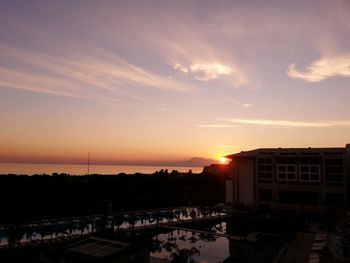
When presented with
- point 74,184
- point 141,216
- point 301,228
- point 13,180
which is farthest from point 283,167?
point 13,180

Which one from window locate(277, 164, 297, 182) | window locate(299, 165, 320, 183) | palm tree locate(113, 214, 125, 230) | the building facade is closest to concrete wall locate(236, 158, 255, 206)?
the building facade

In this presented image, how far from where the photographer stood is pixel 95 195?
291ft

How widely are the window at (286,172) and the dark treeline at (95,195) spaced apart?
1955 cm

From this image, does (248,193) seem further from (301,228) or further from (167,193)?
(167,193)

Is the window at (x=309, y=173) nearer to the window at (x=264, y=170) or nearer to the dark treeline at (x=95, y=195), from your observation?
the window at (x=264, y=170)

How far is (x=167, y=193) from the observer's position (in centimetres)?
8956

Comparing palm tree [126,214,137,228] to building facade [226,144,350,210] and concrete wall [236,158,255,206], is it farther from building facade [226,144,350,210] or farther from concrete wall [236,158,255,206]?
concrete wall [236,158,255,206]

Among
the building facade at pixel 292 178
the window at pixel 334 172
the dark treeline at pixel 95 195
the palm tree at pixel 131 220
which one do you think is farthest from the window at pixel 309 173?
the palm tree at pixel 131 220

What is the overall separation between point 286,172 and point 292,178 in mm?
1349

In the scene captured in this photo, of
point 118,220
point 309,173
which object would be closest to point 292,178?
point 309,173

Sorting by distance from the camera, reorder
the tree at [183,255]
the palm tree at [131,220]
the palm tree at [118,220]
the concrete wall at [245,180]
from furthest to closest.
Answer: the concrete wall at [245,180] < the palm tree at [131,220] < the palm tree at [118,220] < the tree at [183,255]

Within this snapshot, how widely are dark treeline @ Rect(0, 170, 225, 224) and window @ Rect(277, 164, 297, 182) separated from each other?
19.5m

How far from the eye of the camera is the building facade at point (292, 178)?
2085 inches

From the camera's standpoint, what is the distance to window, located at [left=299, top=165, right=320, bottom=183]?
54628mm
